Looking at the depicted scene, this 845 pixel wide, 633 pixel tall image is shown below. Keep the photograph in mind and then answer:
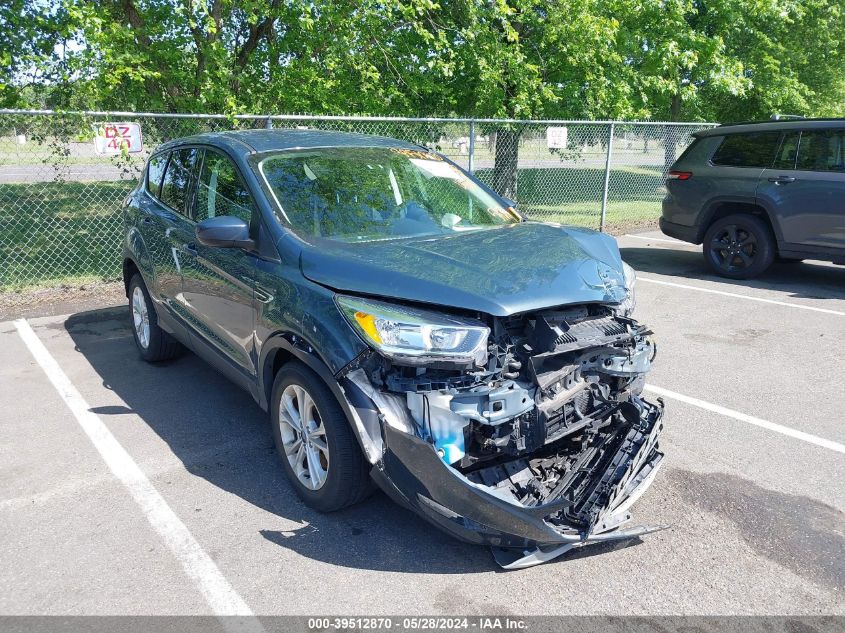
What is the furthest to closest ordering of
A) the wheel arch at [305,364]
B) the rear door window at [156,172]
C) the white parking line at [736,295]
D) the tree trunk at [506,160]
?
the tree trunk at [506,160] < the white parking line at [736,295] < the rear door window at [156,172] < the wheel arch at [305,364]

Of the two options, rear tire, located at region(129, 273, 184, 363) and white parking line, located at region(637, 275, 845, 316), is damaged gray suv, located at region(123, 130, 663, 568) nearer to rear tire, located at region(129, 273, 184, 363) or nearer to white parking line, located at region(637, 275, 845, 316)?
rear tire, located at region(129, 273, 184, 363)

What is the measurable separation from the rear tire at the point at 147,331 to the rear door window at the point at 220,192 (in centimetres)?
129

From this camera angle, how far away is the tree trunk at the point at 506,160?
1168cm

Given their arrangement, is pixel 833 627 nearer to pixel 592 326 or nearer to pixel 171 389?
pixel 592 326

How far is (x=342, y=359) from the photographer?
300cm

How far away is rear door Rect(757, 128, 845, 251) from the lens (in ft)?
25.8

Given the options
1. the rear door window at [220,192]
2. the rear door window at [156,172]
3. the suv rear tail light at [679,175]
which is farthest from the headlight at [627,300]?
the suv rear tail light at [679,175]

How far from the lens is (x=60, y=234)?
36.3ft

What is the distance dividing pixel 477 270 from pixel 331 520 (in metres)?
1.41

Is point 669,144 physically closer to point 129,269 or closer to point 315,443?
point 129,269

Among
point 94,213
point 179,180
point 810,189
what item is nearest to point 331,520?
point 179,180

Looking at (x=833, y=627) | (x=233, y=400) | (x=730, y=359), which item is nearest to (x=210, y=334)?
(x=233, y=400)

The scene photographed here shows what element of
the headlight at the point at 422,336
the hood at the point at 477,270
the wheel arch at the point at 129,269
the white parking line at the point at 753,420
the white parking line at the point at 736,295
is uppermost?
the hood at the point at 477,270

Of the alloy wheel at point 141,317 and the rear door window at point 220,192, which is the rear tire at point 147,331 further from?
the rear door window at point 220,192
